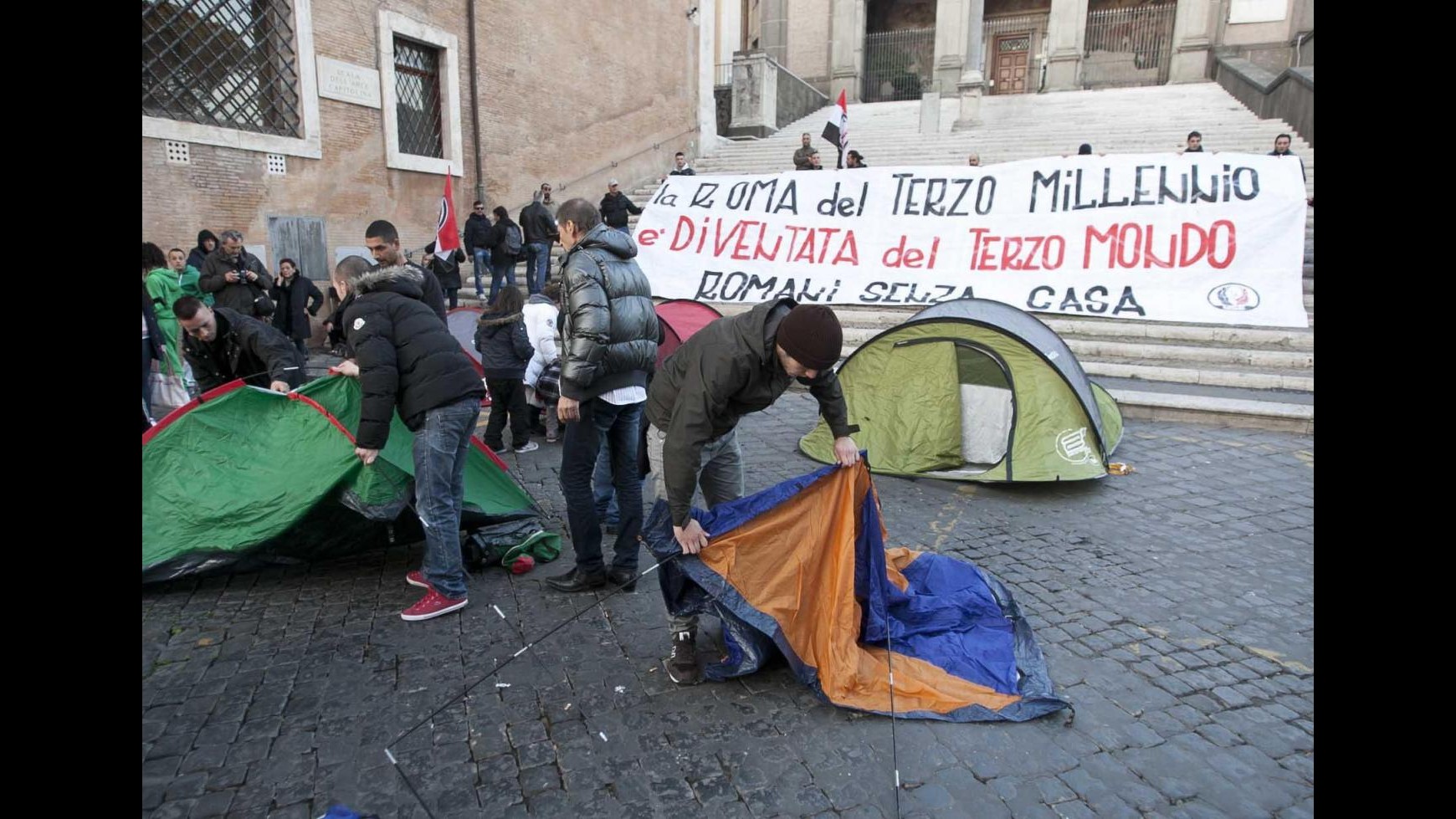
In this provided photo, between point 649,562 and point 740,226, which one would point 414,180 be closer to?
point 740,226

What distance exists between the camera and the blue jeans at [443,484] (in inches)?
147

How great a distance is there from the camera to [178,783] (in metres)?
2.67

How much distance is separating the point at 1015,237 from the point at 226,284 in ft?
29.3

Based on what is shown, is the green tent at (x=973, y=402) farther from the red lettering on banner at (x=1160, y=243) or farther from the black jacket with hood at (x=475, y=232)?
the black jacket with hood at (x=475, y=232)

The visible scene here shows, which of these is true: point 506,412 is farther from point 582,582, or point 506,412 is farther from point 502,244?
point 502,244

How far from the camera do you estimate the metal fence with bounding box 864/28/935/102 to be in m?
28.1

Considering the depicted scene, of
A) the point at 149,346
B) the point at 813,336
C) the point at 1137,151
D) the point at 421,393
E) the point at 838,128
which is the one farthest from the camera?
the point at 1137,151

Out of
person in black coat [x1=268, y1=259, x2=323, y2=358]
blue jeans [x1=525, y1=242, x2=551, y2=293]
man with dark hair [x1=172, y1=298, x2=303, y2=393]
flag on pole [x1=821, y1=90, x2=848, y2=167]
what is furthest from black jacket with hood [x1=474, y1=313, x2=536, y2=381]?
flag on pole [x1=821, y1=90, x2=848, y2=167]

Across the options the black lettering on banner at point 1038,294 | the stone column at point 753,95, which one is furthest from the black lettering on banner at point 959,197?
the stone column at point 753,95

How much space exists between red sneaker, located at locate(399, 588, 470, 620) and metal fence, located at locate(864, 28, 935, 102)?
27769 millimetres

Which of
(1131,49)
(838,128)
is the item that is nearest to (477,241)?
(838,128)

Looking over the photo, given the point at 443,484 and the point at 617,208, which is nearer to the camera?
the point at 443,484

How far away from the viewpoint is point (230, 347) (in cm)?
462
